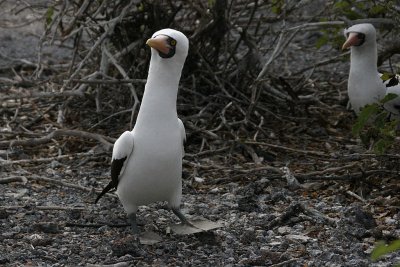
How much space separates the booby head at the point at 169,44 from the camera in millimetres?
4320

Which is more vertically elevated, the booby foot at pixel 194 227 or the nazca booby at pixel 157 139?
the nazca booby at pixel 157 139

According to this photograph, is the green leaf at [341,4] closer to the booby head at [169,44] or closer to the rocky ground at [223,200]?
the rocky ground at [223,200]

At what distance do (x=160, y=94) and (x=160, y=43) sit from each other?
0.88ft

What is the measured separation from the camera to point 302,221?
15.8 ft

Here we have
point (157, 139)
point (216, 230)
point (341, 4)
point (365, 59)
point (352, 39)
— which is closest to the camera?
point (157, 139)

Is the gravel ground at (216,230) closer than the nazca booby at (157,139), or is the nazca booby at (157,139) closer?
the gravel ground at (216,230)

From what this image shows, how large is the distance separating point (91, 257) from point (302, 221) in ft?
4.29

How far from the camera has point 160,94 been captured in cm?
437

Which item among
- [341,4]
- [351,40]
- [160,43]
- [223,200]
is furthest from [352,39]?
[160,43]

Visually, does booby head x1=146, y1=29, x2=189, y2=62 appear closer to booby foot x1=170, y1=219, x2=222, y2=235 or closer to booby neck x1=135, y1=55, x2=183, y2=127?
booby neck x1=135, y1=55, x2=183, y2=127

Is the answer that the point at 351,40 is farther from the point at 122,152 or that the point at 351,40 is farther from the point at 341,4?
the point at 122,152

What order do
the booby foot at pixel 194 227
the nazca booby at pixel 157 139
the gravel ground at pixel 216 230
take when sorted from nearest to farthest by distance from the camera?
1. the gravel ground at pixel 216 230
2. the nazca booby at pixel 157 139
3. the booby foot at pixel 194 227

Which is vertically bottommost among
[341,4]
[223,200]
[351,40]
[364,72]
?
[223,200]

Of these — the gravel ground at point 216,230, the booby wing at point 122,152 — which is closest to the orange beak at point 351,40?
the gravel ground at point 216,230
